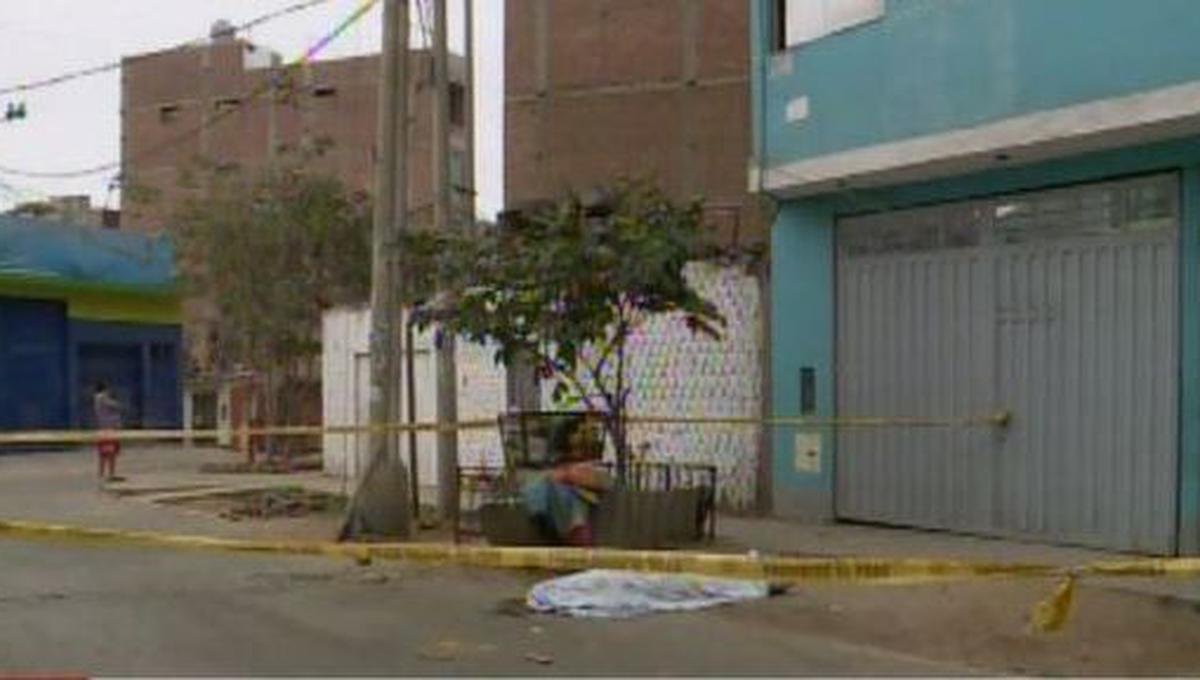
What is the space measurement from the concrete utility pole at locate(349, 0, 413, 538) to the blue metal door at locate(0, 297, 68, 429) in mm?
21072

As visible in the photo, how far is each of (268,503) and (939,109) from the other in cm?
941

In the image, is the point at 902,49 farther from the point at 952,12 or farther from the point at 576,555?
the point at 576,555

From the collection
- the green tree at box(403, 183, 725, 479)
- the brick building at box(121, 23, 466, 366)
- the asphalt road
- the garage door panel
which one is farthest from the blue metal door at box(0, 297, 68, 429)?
the brick building at box(121, 23, 466, 366)

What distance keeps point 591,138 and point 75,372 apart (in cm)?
1428

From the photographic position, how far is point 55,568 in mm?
13711

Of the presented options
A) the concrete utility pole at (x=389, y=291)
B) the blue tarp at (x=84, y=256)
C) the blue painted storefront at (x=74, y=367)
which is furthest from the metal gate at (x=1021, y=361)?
the blue painted storefront at (x=74, y=367)

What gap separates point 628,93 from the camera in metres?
42.4

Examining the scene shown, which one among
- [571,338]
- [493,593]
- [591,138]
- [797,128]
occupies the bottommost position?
[493,593]

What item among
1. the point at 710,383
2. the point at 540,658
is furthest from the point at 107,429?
the point at 540,658

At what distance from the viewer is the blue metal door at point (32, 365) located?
3488cm

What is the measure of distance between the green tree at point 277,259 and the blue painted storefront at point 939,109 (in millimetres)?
14065

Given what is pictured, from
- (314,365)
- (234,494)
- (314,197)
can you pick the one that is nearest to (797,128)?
(234,494)

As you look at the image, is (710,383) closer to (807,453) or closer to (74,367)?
(807,453)

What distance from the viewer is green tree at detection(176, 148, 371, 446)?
29531 millimetres
